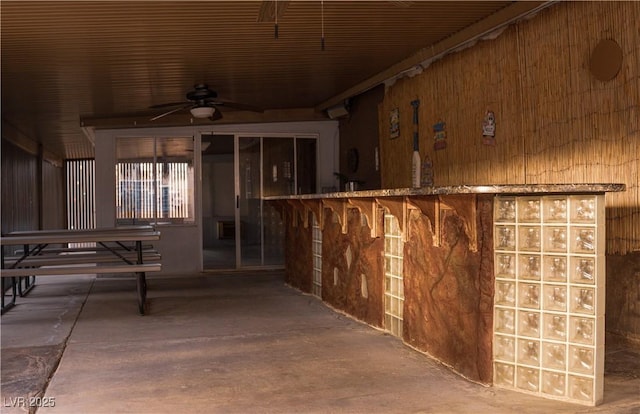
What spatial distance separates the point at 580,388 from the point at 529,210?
0.93 metres

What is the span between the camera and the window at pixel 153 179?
366 inches

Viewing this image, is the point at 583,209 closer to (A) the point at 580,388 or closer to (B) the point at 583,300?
(B) the point at 583,300

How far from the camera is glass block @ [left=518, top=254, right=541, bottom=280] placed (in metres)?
3.13

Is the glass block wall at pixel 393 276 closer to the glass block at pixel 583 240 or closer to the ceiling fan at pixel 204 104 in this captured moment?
the glass block at pixel 583 240

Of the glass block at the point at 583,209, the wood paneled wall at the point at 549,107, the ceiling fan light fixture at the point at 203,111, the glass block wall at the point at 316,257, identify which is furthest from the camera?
the ceiling fan light fixture at the point at 203,111

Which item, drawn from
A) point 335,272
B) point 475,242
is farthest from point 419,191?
point 335,272

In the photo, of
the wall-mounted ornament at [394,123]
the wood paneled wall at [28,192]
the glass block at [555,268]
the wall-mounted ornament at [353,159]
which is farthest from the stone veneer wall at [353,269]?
the wood paneled wall at [28,192]

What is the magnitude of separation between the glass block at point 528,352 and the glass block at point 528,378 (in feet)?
0.12

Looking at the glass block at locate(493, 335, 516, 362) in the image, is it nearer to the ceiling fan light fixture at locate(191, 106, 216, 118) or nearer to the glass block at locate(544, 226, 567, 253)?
the glass block at locate(544, 226, 567, 253)

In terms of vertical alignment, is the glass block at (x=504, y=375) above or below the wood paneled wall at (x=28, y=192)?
below

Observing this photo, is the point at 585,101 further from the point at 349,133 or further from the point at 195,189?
the point at 195,189

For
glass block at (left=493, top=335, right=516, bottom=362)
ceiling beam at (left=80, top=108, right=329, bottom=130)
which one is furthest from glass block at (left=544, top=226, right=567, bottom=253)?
ceiling beam at (left=80, top=108, right=329, bottom=130)

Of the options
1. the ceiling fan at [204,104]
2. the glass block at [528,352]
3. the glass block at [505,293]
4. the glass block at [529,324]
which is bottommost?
the glass block at [528,352]

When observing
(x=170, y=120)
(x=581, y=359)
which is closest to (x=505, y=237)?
(x=581, y=359)
